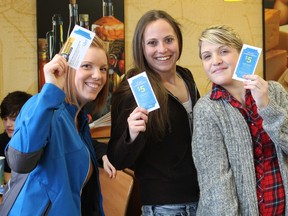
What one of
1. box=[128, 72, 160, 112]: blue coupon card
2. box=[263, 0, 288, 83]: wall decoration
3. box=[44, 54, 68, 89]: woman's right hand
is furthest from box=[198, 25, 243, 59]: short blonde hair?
box=[263, 0, 288, 83]: wall decoration

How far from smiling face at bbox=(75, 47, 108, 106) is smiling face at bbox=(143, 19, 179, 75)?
0.25 m

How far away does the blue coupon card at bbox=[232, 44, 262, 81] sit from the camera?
1.40 meters

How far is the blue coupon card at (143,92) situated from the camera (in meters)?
1.46

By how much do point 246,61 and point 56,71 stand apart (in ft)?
2.40

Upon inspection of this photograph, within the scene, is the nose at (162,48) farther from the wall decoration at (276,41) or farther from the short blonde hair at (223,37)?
the wall decoration at (276,41)

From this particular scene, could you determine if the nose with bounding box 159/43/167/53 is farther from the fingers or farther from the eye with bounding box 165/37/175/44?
the fingers

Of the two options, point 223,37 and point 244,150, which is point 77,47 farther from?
point 244,150

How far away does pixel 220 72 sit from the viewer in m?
1.46

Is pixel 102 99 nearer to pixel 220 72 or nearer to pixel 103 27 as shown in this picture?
pixel 220 72

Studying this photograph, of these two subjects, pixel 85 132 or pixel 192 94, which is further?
pixel 192 94

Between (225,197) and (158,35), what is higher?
(158,35)

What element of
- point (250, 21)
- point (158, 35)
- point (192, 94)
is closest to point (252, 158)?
point (192, 94)

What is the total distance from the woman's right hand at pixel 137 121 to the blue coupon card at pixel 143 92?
0.03m

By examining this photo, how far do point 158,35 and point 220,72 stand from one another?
35 centimetres
